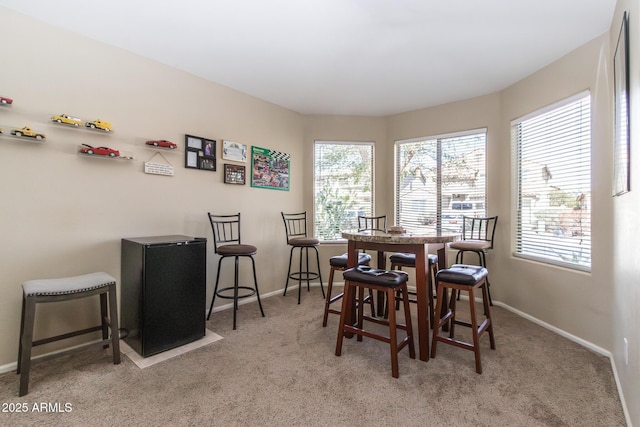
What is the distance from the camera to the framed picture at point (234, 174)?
327 cm

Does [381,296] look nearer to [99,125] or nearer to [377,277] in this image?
[377,277]

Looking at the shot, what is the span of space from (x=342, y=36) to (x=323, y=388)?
2.55 m

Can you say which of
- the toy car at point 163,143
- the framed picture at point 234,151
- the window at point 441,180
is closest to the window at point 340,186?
the window at point 441,180

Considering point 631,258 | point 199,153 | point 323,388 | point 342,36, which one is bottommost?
point 323,388

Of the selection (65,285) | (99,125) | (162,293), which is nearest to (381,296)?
(162,293)

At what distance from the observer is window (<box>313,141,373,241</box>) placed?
14.2 ft

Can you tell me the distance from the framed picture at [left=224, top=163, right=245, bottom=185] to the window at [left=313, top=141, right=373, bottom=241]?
1.20 m

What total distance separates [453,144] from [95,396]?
4269 millimetres

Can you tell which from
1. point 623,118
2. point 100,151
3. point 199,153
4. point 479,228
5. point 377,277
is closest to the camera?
point 623,118

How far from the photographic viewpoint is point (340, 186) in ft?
14.3

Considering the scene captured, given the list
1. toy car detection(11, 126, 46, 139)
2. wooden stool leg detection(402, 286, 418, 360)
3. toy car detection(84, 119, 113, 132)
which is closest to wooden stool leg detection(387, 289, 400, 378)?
wooden stool leg detection(402, 286, 418, 360)

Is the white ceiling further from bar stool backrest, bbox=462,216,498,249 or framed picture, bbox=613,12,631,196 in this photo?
bar stool backrest, bbox=462,216,498,249

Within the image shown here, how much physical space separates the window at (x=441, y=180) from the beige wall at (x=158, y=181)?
19cm

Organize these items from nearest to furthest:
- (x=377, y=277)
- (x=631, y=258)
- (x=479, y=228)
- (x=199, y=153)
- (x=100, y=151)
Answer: (x=631, y=258) < (x=377, y=277) < (x=100, y=151) < (x=199, y=153) < (x=479, y=228)
